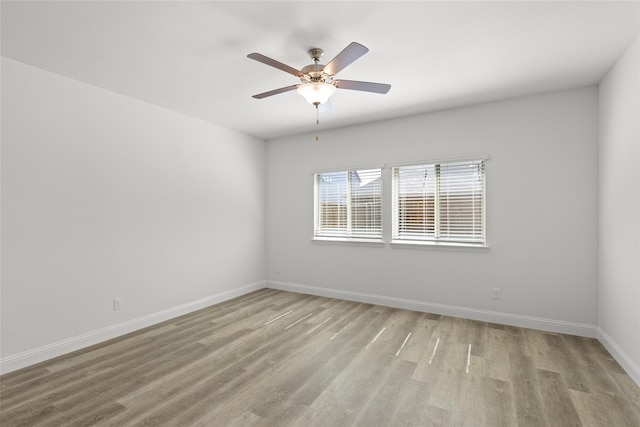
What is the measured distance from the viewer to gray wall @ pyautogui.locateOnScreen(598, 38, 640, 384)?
2.48 m

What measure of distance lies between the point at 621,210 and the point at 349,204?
3128 millimetres

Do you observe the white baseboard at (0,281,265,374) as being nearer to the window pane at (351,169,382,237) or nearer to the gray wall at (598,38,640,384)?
the window pane at (351,169,382,237)

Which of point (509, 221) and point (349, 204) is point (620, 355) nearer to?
point (509, 221)

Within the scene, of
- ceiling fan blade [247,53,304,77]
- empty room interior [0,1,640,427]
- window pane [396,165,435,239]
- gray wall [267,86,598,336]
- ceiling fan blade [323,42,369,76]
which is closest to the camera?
ceiling fan blade [323,42,369,76]

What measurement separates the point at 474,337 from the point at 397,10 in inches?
126

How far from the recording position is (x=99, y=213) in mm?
3318

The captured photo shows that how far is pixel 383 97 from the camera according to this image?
3.63 m

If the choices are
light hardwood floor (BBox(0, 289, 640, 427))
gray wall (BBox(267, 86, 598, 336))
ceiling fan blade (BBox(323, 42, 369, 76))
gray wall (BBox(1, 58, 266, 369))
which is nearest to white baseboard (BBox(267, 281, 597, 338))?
gray wall (BBox(267, 86, 598, 336))

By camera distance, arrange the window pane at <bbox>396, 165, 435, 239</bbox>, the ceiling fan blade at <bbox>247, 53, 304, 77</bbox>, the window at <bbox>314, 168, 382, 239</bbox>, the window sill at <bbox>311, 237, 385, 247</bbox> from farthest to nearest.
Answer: the window at <bbox>314, 168, 382, 239</bbox> < the window sill at <bbox>311, 237, 385, 247</bbox> < the window pane at <bbox>396, 165, 435, 239</bbox> < the ceiling fan blade at <bbox>247, 53, 304, 77</bbox>

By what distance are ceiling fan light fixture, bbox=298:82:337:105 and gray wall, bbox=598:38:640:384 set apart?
241 cm

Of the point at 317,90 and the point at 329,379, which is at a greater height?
the point at 317,90

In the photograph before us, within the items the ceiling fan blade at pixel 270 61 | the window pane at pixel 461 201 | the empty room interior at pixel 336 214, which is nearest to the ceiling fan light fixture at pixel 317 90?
the empty room interior at pixel 336 214

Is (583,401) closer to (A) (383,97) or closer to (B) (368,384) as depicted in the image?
(B) (368,384)

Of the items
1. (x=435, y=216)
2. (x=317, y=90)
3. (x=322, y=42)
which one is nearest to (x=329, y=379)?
(x=317, y=90)
